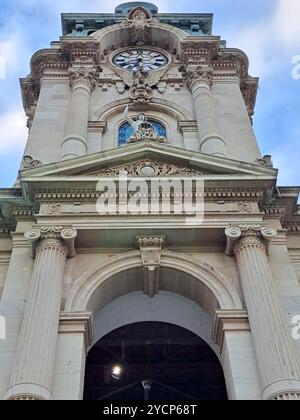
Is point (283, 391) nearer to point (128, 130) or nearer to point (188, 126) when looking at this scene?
point (188, 126)

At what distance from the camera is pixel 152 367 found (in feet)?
69.3

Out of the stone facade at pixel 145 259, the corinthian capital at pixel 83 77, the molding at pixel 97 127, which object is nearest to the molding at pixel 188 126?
the stone facade at pixel 145 259

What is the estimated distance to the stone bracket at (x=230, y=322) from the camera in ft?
49.0

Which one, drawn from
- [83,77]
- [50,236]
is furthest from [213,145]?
[50,236]

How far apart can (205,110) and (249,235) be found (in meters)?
9.19

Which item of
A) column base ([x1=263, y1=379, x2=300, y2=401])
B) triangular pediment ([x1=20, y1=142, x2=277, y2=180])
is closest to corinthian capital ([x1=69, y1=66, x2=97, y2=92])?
triangular pediment ([x1=20, y1=142, x2=277, y2=180])

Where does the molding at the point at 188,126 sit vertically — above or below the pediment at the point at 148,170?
above

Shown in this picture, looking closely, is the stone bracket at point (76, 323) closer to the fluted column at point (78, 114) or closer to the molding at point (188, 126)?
the fluted column at point (78, 114)

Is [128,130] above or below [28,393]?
above

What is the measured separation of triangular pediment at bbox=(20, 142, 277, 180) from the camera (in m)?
18.0

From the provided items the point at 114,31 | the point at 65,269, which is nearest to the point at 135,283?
the point at 65,269

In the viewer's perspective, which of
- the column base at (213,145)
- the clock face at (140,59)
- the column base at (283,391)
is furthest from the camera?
the clock face at (140,59)

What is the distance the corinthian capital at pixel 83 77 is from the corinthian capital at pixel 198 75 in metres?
4.48

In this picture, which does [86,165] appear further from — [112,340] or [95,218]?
[112,340]
